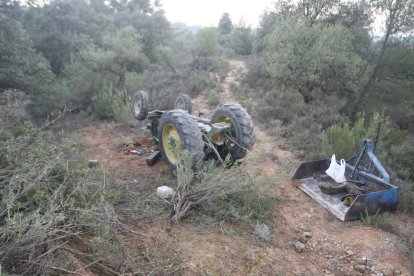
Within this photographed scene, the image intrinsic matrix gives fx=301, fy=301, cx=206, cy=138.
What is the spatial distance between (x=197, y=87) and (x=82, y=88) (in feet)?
14.4

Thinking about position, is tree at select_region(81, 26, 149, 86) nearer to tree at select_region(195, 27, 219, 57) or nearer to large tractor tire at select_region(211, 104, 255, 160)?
tree at select_region(195, 27, 219, 57)

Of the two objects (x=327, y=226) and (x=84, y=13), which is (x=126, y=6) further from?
(x=327, y=226)

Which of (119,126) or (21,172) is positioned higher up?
(21,172)

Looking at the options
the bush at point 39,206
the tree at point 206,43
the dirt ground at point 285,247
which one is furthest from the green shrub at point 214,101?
the tree at point 206,43

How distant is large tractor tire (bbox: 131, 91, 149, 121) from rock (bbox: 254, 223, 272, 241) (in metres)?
3.76

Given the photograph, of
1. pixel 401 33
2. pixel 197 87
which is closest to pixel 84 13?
pixel 197 87

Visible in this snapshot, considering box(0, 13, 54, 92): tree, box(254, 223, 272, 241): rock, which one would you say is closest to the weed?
box(254, 223, 272, 241): rock

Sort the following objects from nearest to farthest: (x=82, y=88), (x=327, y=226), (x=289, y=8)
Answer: (x=327, y=226), (x=82, y=88), (x=289, y=8)

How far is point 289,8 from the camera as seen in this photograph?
48.9 ft

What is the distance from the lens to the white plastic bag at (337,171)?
14.9 ft

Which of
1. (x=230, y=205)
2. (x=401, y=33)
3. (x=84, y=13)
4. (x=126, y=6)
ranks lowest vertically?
(x=230, y=205)

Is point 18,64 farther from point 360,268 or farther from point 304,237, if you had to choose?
point 360,268

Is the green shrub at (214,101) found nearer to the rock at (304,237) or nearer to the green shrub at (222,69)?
the green shrub at (222,69)

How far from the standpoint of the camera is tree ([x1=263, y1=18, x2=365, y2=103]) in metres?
9.65
